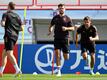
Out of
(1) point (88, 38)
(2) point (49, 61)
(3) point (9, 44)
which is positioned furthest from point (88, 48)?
(3) point (9, 44)

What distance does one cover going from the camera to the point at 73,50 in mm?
18328

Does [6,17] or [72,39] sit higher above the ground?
[6,17]

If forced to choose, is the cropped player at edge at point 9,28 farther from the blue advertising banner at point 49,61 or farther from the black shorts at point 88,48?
the blue advertising banner at point 49,61

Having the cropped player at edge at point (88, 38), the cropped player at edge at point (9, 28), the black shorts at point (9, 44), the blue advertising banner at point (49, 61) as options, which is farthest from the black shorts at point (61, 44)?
the blue advertising banner at point (49, 61)

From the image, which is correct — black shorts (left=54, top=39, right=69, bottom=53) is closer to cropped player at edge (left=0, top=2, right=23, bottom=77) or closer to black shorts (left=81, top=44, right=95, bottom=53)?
black shorts (left=81, top=44, right=95, bottom=53)

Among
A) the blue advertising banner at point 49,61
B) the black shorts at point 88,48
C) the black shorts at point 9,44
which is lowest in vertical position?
the blue advertising banner at point 49,61

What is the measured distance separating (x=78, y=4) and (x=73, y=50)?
626cm

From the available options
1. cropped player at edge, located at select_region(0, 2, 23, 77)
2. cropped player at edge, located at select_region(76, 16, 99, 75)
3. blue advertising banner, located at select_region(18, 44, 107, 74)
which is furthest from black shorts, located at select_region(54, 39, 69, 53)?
blue advertising banner, located at select_region(18, 44, 107, 74)

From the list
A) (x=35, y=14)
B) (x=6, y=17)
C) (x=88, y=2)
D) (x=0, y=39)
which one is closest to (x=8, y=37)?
(x=6, y=17)

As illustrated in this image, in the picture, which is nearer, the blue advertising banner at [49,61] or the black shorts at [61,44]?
the black shorts at [61,44]

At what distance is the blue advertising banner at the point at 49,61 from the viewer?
18047 millimetres

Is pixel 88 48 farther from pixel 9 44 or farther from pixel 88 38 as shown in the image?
pixel 9 44

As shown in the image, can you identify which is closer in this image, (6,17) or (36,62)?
(6,17)

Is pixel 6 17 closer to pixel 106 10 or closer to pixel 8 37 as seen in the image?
pixel 8 37
